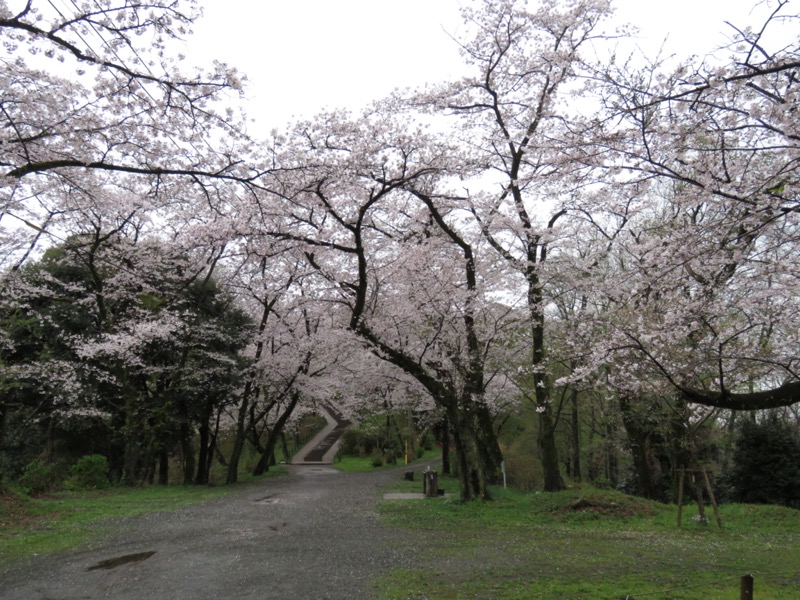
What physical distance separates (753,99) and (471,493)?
9691 mm

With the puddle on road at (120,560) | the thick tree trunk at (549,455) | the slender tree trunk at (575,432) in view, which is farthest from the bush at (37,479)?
the slender tree trunk at (575,432)

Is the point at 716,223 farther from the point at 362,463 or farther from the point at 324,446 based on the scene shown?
the point at 324,446

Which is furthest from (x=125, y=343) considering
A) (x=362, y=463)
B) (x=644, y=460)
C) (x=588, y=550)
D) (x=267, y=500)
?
(x=362, y=463)

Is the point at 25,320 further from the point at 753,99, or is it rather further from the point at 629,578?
the point at 753,99

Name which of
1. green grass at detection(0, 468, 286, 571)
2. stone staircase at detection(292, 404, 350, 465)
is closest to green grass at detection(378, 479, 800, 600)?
green grass at detection(0, 468, 286, 571)

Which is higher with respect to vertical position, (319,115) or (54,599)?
(319,115)

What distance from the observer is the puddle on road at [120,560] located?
6.86m

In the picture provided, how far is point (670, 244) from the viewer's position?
564 cm

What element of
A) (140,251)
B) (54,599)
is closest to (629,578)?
(54,599)

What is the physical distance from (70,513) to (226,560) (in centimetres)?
565

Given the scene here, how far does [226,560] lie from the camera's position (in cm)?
710

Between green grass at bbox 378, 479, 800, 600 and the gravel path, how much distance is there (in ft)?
2.06

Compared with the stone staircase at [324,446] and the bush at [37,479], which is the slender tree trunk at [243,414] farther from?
the stone staircase at [324,446]

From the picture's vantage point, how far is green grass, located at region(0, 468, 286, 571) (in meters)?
8.02
